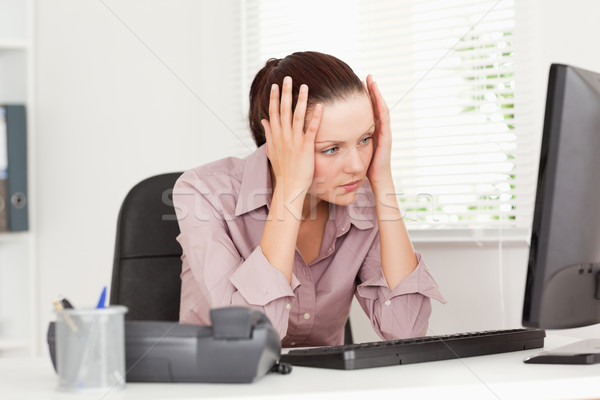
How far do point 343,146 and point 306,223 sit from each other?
0.27m

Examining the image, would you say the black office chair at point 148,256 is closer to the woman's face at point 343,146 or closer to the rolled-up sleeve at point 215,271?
the rolled-up sleeve at point 215,271

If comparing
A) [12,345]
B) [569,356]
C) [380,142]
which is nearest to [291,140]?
[380,142]

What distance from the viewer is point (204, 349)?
75cm

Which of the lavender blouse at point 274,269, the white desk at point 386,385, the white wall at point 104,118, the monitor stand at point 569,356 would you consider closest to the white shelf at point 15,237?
the white wall at point 104,118

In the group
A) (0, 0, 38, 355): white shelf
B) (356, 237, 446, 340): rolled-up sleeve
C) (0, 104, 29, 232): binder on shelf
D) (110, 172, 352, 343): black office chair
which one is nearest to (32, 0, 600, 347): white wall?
(0, 0, 38, 355): white shelf

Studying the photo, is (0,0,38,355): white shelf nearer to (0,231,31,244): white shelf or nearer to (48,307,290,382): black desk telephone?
(0,231,31,244): white shelf

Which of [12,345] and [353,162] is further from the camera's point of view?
[12,345]

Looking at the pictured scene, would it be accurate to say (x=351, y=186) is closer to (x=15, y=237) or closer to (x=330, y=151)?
(x=330, y=151)

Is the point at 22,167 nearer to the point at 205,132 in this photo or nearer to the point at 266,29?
the point at 205,132

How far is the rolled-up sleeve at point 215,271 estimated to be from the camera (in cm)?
124

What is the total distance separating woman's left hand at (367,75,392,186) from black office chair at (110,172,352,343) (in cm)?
45

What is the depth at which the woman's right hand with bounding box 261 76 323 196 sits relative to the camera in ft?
4.45

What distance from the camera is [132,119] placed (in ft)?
7.75

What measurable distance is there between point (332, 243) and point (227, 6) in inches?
48.0
